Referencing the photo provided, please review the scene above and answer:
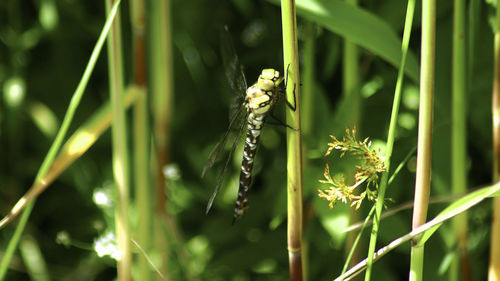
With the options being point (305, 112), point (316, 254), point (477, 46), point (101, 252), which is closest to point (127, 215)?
point (101, 252)

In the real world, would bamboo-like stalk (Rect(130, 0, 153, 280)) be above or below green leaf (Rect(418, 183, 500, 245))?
above

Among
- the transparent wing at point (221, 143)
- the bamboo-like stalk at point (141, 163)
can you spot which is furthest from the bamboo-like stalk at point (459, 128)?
the bamboo-like stalk at point (141, 163)

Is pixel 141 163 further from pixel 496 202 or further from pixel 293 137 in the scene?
pixel 496 202

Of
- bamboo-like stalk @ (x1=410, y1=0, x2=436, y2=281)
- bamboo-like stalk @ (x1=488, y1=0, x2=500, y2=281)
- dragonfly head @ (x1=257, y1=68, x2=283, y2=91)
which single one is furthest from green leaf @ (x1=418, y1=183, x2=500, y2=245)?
dragonfly head @ (x1=257, y1=68, x2=283, y2=91)

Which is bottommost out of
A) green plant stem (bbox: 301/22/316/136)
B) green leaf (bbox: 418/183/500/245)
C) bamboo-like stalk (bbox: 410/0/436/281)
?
green leaf (bbox: 418/183/500/245)

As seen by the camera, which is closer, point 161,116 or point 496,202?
point 496,202

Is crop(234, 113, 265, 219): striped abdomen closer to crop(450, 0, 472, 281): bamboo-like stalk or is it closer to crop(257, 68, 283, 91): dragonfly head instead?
crop(257, 68, 283, 91): dragonfly head

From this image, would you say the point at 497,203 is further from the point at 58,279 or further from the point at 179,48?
the point at 58,279

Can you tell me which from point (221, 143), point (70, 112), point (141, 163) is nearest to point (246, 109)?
point (221, 143)
